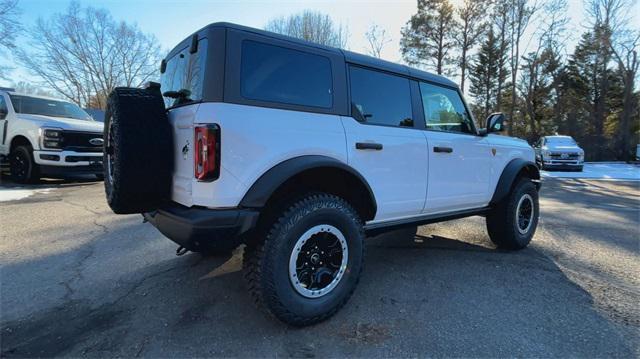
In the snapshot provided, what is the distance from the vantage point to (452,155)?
3.52 metres

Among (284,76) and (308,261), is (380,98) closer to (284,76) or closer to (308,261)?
(284,76)

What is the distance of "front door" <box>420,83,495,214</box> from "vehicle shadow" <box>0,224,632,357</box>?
674 mm

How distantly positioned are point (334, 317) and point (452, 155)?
6.43 feet

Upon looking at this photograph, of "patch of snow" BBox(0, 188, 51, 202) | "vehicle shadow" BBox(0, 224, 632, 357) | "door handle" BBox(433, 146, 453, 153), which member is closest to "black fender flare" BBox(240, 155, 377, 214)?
"vehicle shadow" BBox(0, 224, 632, 357)

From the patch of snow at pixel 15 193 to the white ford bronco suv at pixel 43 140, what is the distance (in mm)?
583

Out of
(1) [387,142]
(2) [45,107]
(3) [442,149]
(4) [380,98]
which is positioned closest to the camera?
(1) [387,142]

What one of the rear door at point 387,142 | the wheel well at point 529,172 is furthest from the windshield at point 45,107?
the wheel well at point 529,172

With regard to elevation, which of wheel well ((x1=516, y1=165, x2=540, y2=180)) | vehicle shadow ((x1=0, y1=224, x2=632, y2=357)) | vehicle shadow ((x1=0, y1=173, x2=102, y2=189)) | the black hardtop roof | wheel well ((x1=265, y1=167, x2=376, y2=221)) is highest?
the black hardtop roof

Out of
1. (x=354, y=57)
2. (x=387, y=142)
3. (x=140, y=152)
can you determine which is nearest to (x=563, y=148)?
(x=387, y=142)

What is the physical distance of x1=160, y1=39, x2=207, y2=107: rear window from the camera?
228 cm

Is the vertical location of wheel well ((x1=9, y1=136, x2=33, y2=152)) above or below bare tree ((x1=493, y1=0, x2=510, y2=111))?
below

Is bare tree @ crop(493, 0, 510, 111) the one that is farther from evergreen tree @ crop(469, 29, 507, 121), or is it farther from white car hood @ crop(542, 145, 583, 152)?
white car hood @ crop(542, 145, 583, 152)

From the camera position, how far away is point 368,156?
109 inches

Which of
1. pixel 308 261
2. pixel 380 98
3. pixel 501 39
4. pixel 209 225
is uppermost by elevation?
pixel 501 39
